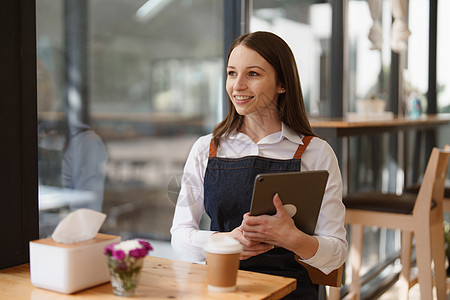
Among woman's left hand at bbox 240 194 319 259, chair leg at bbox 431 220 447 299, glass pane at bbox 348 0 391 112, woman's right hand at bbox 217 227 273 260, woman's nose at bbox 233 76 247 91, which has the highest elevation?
glass pane at bbox 348 0 391 112

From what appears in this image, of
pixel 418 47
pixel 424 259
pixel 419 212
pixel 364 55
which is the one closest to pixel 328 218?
pixel 419 212

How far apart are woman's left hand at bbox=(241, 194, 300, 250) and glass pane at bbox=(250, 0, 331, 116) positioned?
1.48 meters

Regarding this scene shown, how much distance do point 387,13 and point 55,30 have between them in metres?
3.43

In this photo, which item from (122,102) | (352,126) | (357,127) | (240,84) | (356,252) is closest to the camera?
(240,84)

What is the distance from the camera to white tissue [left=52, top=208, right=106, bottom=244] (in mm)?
1223

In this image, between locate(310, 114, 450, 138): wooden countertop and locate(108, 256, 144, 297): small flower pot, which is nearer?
locate(108, 256, 144, 297): small flower pot

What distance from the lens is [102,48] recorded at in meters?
1.75

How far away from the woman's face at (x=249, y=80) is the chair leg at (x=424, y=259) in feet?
4.83

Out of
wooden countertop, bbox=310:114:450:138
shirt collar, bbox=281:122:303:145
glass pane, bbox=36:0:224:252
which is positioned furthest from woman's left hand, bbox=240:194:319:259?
wooden countertop, bbox=310:114:450:138

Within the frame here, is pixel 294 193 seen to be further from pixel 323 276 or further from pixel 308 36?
pixel 308 36

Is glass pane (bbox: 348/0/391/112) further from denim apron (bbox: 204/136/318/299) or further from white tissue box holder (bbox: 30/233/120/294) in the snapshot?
white tissue box holder (bbox: 30/233/120/294)

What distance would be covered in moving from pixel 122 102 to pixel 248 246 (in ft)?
2.17

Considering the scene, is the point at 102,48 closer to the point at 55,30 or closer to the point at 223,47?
the point at 55,30

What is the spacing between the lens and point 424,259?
2.81 metres
